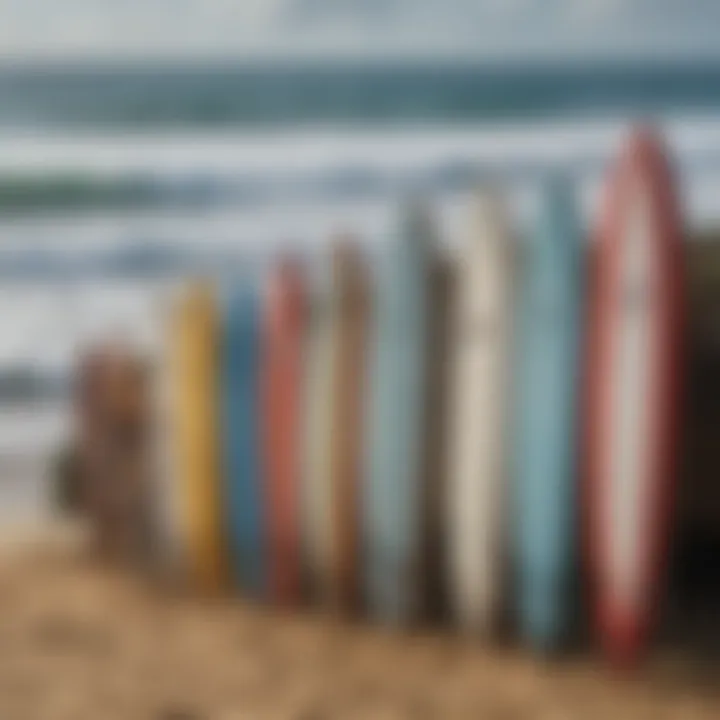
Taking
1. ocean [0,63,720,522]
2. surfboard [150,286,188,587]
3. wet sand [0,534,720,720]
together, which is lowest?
wet sand [0,534,720,720]

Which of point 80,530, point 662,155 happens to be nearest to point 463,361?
point 662,155

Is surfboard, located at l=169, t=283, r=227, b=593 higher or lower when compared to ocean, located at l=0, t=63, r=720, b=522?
lower

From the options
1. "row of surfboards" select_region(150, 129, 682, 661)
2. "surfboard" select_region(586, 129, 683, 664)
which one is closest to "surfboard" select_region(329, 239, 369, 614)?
"row of surfboards" select_region(150, 129, 682, 661)

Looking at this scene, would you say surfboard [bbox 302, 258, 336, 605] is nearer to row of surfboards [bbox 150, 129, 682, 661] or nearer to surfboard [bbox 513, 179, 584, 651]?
row of surfboards [bbox 150, 129, 682, 661]

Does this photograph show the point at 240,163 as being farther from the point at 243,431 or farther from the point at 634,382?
the point at 634,382

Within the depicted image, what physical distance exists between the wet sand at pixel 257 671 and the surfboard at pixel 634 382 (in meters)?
0.05

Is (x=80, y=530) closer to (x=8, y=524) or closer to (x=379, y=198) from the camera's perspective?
(x=8, y=524)

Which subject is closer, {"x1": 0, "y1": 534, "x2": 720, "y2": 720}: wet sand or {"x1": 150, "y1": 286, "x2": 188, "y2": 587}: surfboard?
{"x1": 0, "y1": 534, "x2": 720, "y2": 720}: wet sand

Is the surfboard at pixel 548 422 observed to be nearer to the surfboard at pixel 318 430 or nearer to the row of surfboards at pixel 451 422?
the row of surfboards at pixel 451 422

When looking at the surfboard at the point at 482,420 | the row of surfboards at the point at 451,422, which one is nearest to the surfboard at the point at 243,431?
the row of surfboards at the point at 451,422

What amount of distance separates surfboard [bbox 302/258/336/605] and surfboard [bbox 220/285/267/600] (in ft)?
0.09

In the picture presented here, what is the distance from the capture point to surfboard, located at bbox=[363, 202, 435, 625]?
874 millimetres

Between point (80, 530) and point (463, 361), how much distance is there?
0.84 ft

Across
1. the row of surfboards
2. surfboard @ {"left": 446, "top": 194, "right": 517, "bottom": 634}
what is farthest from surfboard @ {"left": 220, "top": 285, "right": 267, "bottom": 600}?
surfboard @ {"left": 446, "top": 194, "right": 517, "bottom": 634}
